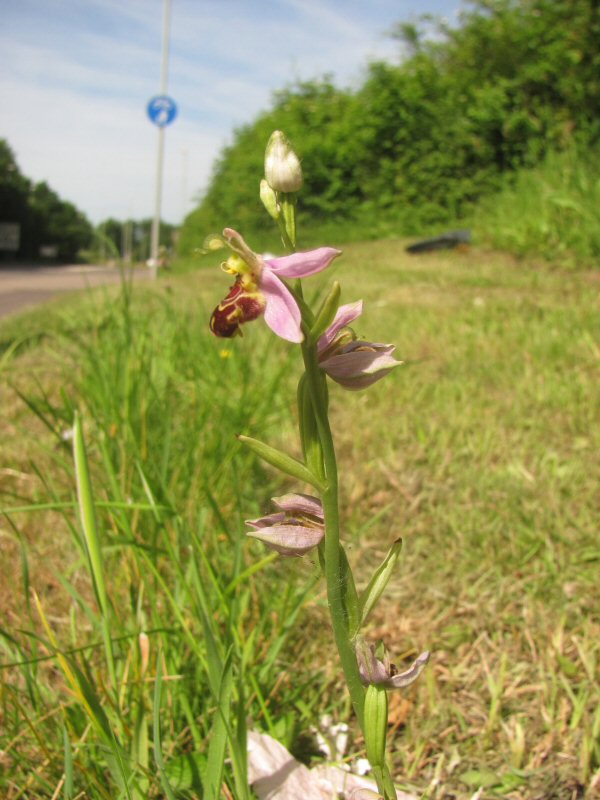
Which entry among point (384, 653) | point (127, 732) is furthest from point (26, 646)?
point (384, 653)

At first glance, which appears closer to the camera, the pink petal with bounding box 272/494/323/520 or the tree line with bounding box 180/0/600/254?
the pink petal with bounding box 272/494/323/520

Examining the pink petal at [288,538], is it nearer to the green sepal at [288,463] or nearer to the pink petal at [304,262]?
the green sepal at [288,463]

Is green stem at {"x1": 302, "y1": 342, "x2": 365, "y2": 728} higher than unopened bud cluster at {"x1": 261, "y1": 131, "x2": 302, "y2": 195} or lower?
lower

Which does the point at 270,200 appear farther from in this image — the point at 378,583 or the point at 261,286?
the point at 378,583

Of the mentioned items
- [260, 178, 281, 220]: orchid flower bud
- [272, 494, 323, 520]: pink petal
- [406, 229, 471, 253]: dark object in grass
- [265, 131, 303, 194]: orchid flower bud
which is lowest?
[272, 494, 323, 520]: pink petal

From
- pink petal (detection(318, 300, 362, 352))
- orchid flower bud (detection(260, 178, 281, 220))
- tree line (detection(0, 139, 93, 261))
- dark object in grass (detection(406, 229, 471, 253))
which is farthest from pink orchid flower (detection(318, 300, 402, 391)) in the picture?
tree line (detection(0, 139, 93, 261))

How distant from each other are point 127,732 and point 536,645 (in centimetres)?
75

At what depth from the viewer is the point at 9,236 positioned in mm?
36312

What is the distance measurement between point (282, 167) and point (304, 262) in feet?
0.31

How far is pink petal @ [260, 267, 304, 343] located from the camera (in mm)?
692

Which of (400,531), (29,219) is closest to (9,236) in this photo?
(29,219)

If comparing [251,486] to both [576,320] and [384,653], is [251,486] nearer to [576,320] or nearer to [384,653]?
[384,653]

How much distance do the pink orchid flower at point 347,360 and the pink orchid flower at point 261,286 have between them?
0.06 metres

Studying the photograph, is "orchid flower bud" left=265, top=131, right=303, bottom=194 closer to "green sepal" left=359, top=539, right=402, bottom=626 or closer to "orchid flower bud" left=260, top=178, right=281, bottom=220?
"orchid flower bud" left=260, top=178, right=281, bottom=220
